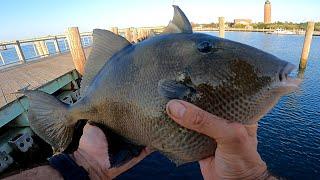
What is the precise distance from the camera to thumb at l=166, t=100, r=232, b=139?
5.47 ft

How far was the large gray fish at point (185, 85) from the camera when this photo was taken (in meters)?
1.74

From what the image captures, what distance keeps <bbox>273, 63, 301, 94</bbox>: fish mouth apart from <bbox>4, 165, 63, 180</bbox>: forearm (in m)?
1.85

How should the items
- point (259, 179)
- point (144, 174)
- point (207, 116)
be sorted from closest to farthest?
point (207, 116) → point (259, 179) → point (144, 174)

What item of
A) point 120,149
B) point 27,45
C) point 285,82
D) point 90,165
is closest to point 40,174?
point 90,165

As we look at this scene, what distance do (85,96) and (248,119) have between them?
3.89 feet

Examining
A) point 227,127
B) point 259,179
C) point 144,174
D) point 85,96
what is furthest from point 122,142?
point 144,174

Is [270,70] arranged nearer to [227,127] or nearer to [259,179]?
[227,127]

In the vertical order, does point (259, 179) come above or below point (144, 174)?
above

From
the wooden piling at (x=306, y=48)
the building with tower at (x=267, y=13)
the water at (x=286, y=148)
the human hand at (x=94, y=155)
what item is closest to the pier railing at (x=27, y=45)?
the water at (x=286, y=148)

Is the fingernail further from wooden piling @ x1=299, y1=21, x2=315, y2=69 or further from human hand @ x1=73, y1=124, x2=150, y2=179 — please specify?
wooden piling @ x1=299, y1=21, x2=315, y2=69

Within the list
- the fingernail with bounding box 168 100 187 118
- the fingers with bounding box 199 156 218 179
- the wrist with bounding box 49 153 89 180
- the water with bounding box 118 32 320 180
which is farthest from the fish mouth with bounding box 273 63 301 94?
the water with bounding box 118 32 320 180

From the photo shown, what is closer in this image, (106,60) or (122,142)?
(122,142)

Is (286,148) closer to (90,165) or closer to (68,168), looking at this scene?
(90,165)

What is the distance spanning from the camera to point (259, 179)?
224 cm
